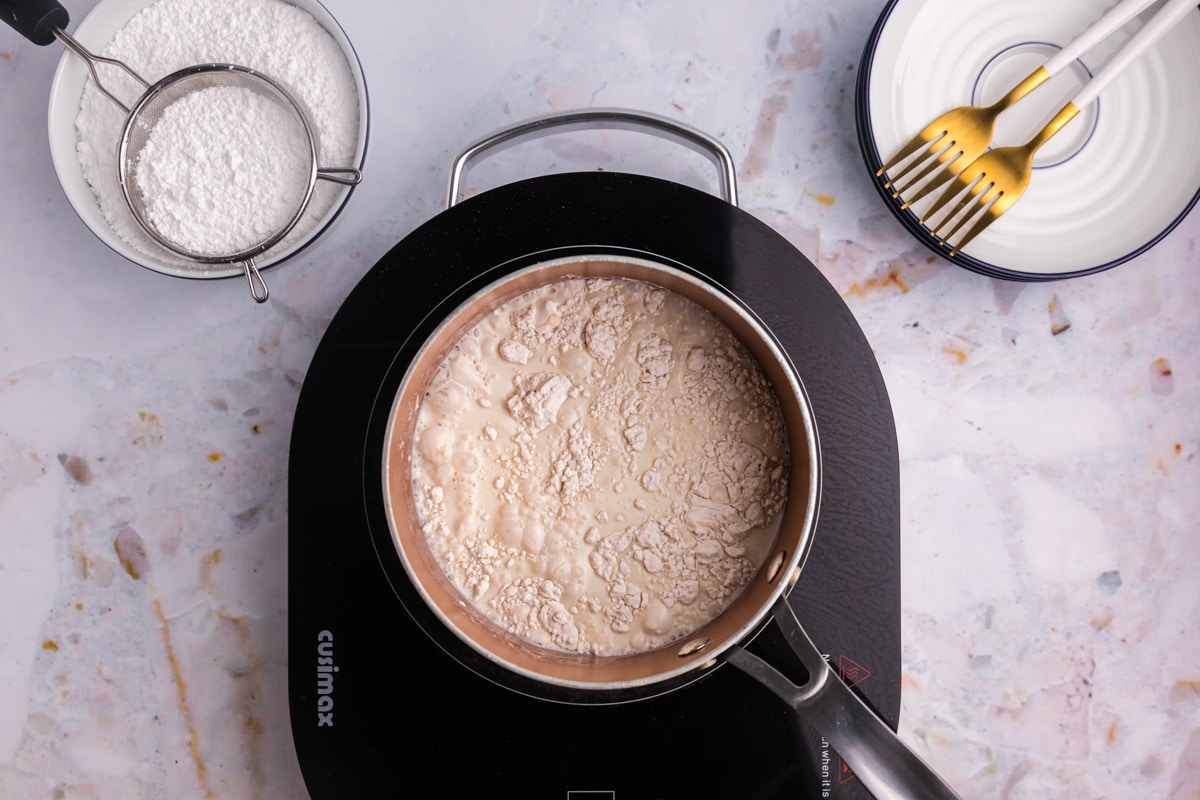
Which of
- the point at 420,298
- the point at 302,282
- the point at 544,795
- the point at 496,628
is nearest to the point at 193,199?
the point at 302,282

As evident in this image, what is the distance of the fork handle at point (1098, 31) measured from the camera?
73 centimetres

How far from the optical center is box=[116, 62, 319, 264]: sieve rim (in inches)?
28.5

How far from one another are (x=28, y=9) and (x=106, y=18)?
64 mm

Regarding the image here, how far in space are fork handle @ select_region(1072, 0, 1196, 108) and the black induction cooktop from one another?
33cm

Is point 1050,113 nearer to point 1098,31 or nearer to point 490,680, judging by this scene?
point 1098,31

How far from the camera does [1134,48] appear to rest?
731 millimetres

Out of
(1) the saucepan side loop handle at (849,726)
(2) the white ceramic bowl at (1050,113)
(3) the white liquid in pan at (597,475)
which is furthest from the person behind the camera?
(2) the white ceramic bowl at (1050,113)

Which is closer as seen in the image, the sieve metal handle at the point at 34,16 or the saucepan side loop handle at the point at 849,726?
the saucepan side loop handle at the point at 849,726

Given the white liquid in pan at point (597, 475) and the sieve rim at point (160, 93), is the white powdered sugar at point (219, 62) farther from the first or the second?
the white liquid in pan at point (597, 475)

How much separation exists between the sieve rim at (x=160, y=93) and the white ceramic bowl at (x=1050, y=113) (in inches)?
22.1

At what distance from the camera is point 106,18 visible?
0.76 meters

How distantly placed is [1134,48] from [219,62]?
0.91m

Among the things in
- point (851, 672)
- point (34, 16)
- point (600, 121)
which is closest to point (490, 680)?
point (851, 672)

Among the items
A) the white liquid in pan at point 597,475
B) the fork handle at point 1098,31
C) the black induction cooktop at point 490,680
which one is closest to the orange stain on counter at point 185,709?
the black induction cooktop at point 490,680
